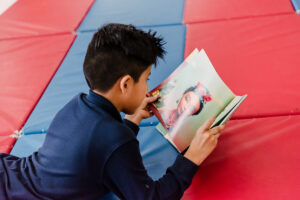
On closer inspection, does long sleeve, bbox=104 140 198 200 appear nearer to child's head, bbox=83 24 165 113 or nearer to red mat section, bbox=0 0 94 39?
child's head, bbox=83 24 165 113

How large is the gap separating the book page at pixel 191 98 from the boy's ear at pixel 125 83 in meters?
0.19

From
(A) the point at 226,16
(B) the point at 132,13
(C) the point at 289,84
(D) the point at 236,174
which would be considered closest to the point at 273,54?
(C) the point at 289,84

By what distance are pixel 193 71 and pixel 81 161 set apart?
0.44 m

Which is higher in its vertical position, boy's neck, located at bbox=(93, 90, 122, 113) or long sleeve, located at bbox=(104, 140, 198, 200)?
boy's neck, located at bbox=(93, 90, 122, 113)

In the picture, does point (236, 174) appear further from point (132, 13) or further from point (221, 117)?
point (132, 13)

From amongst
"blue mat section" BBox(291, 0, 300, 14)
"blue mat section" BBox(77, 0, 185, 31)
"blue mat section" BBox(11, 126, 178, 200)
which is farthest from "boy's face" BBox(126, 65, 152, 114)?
"blue mat section" BBox(291, 0, 300, 14)

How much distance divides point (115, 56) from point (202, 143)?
35cm

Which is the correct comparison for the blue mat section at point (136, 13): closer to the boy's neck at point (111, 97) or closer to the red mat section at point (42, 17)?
the red mat section at point (42, 17)

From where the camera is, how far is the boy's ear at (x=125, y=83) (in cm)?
69

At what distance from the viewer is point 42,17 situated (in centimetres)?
196

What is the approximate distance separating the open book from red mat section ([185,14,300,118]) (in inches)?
8.3

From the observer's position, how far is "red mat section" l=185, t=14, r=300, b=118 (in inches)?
40.5

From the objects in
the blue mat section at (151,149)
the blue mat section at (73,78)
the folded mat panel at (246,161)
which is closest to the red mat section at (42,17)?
the blue mat section at (73,78)

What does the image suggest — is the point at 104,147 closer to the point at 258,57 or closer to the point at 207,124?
the point at 207,124
